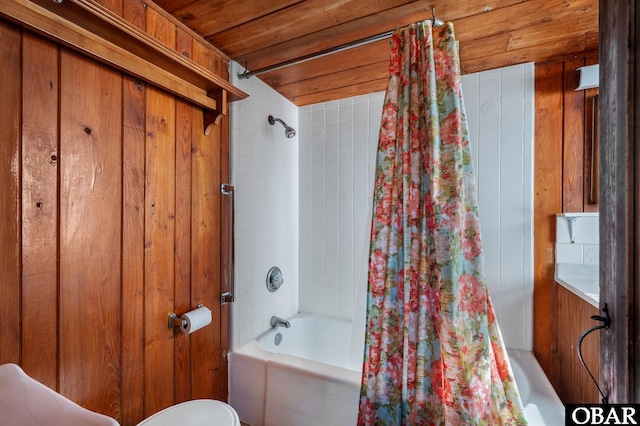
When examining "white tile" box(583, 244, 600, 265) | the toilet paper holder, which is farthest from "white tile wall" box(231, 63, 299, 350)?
"white tile" box(583, 244, 600, 265)

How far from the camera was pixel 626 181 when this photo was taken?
613mm

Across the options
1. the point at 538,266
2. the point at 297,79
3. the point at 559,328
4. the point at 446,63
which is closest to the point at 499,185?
the point at 538,266

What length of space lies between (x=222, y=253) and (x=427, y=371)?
1164mm

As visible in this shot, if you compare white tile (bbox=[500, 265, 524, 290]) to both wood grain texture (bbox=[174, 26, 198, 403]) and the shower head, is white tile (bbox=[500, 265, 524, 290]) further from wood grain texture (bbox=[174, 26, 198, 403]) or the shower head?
wood grain texture (bbox=[174, 26, 198, 403])

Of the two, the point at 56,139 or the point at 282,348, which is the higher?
the point at 56,139

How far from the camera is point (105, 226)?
3.38 ft

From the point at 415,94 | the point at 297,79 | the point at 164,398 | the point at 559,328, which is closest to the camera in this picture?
the point at 415,94

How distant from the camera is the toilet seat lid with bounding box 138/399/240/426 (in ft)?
3.08

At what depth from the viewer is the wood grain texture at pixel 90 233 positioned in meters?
0.92

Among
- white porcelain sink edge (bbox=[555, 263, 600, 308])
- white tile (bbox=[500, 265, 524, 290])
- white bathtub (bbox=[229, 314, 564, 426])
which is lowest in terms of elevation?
white bathtub (bbox=[229, 314, 564, 426])

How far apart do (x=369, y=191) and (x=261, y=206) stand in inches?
32.3

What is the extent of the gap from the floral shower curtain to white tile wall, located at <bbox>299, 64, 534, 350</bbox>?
0.23 meters

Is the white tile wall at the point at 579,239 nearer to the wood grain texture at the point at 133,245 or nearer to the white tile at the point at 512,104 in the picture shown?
the white tile at the point at 512,104

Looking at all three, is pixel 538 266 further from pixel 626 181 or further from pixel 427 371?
pixel 626 181
